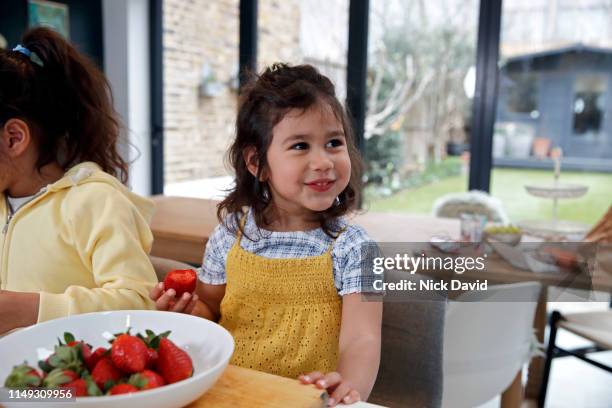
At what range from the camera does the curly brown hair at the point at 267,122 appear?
4.02 feet

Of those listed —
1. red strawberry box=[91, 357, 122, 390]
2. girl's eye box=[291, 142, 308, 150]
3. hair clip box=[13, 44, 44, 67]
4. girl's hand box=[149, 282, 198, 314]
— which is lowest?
girl's hand box=[149, 282, 198, 314]

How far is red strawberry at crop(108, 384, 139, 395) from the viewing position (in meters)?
0.64

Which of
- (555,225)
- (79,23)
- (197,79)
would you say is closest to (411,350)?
(555,225)

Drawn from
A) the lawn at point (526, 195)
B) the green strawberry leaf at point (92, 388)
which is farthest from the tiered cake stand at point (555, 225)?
the green strawberry leaf at point (92, 388)

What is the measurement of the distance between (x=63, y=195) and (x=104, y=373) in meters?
0.57

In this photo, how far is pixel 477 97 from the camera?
11.7ft

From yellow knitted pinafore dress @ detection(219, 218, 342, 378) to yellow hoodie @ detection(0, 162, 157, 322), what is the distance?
234 mm

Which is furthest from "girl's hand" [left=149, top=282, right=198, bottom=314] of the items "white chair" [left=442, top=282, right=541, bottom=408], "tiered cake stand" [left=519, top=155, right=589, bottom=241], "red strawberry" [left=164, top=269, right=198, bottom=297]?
"tiered cake stand" [left=519, top=155, right=589, bottom=241]

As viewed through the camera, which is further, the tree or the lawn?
the tree

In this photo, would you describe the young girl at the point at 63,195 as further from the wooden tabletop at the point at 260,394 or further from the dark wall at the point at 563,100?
the dark wall at the point at 563,100

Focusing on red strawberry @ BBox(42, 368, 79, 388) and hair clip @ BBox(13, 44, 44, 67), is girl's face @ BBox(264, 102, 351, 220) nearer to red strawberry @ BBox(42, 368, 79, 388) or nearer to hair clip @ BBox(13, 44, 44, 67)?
hair clip @ BBox(13, 44, 44, 67)

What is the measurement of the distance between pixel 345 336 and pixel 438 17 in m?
3.03

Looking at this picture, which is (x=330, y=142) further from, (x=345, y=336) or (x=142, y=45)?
(x=142, y=45)

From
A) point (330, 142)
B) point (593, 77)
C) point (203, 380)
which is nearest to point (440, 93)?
point (593, 77)
